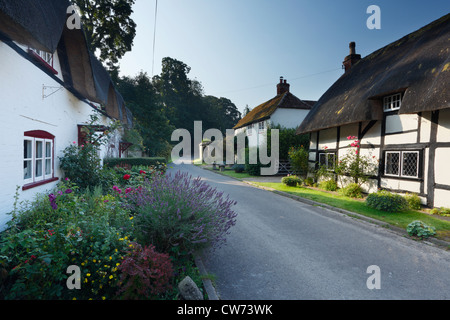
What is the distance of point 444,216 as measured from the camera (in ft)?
23.0

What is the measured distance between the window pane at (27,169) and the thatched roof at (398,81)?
1080 cm

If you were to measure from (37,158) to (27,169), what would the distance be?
20.7 inches

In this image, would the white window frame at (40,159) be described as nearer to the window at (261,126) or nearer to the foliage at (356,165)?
the foliage at (356,165)

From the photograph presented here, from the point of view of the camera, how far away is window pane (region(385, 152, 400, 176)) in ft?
29.8

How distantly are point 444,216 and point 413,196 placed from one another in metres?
1.15

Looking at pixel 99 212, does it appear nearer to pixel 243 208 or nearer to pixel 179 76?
pixel 243 208

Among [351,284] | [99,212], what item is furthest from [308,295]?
[99,212]

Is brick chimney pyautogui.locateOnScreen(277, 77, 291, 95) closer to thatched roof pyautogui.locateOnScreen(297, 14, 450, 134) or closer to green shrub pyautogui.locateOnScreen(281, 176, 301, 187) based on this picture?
thatched roof pyautogui.locateOnScreen(297, 14, 450, 134)

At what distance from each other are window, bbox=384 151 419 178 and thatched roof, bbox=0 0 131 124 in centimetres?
1110

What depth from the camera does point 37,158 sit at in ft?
19.8

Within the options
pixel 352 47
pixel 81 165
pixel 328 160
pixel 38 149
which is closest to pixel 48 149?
pixel 38 149

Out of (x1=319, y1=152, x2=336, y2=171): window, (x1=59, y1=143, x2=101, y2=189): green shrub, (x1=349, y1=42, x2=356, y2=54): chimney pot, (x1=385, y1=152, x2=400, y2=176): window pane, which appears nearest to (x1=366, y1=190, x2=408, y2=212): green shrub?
(x1=385, y1=152, x2=400, y2=176): window pane

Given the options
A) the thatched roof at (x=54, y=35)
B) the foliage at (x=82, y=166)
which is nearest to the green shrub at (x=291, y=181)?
the foliage at (x=82, y=166)

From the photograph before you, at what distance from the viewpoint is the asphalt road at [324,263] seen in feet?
11.0
